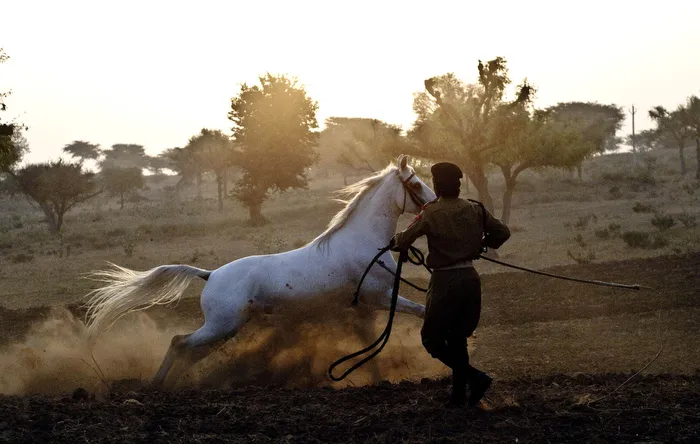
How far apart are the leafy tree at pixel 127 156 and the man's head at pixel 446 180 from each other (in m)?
90.8

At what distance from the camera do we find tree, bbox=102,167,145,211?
6188cm

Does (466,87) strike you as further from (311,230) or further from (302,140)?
(302,140)

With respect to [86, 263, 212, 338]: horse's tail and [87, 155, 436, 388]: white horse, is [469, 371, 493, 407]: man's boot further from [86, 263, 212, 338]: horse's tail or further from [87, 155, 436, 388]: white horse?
[86, 263, 212, 338]: horse's tail

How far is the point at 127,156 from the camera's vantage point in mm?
94875

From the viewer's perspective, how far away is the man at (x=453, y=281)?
5.97 meters

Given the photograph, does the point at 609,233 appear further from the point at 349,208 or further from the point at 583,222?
the point at 349,208

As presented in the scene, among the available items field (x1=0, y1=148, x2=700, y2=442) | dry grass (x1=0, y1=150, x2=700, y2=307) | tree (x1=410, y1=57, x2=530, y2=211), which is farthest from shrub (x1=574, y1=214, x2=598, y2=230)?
field (x1=0, y1=148, x2=700, y2=442)

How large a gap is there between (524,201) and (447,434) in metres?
38.5

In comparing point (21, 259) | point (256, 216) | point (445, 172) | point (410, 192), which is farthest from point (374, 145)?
point (445, 172)

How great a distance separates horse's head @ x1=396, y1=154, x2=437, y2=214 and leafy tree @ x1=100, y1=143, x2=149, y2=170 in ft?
292

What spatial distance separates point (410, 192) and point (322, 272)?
3.91ft

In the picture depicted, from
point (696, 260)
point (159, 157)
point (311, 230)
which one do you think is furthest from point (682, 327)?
point (159, 157)

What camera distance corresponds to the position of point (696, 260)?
599 inches

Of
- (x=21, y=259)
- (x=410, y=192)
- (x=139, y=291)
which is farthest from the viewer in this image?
(x=21, y=259)
